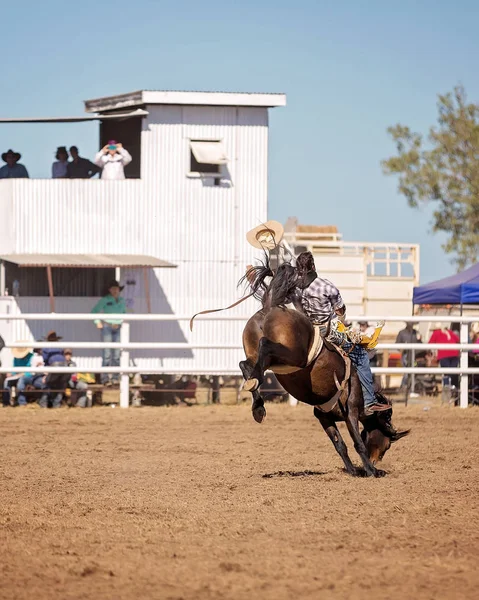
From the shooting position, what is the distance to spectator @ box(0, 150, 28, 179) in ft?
68.0

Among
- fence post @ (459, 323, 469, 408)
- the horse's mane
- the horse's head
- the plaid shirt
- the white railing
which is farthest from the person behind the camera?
fence post @ (459, 323, 469, 408)

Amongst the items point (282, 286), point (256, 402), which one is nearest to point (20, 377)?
point (282, 286)

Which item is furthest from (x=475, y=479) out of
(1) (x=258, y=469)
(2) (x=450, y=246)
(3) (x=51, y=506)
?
(2) (x=450, y=246)

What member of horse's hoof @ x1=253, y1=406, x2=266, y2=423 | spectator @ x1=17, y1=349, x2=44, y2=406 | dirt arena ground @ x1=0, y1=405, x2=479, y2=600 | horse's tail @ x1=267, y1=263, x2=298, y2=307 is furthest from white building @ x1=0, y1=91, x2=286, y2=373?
horse's hoof @ x1=253, y1=406, x2=266, y2=423

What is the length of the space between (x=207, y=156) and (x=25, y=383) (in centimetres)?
635

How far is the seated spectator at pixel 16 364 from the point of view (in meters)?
16.4

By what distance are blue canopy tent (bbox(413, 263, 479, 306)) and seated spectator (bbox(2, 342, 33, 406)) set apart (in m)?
7.23

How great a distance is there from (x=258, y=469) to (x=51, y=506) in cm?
270

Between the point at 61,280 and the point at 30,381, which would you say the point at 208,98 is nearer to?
the point at 61,280

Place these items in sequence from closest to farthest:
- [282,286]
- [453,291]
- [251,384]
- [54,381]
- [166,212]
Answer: [251,384]
[282,286]
[54,381]
[453,291]
[166,212]

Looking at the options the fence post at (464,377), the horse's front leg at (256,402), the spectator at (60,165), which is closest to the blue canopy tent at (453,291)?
the fence post at (464,377)

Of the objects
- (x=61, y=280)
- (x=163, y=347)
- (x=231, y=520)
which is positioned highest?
(x=61, y=280)

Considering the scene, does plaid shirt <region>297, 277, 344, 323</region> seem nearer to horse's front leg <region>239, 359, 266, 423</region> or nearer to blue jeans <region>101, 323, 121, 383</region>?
horse's front leg <region>239, 359, 266, 423</region>

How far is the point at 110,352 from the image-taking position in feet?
58.0
